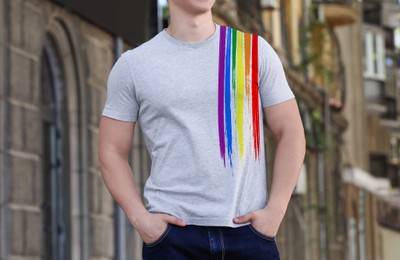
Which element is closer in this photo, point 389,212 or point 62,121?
point 62,121

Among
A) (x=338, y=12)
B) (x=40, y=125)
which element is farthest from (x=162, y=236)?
(x=338, y=12)

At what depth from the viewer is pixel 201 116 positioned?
428 cm

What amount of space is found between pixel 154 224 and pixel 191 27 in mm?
541

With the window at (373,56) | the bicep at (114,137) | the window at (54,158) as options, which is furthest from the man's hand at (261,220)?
the window at (373,56)

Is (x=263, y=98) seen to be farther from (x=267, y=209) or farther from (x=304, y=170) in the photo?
(x=304, y=170)

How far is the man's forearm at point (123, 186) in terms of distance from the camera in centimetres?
434

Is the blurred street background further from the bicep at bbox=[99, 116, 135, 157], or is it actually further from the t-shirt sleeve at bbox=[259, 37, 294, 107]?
the t-shirt sleeve at bbox=[259, 37, 294, 107]

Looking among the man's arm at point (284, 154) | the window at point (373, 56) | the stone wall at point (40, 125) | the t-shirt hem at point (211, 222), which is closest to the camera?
the t-shirt hem at point (211, 222)

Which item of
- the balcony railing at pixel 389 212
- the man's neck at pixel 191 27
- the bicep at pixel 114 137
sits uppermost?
the balcony railing at pixel 389 212

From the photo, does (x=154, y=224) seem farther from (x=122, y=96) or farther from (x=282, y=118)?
(x=282, y=118)

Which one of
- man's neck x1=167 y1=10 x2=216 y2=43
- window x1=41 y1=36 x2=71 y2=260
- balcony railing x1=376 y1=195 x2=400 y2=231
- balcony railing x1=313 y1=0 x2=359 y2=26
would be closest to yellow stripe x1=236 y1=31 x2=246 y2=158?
man's neck x1=167 y1=10 x2=216 y2=43

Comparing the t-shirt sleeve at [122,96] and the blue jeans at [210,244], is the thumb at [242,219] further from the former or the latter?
the t-shirt sleeve at [122,96]

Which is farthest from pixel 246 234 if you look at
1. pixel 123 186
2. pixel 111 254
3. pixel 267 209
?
pixel 111 254

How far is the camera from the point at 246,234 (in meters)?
4.31
